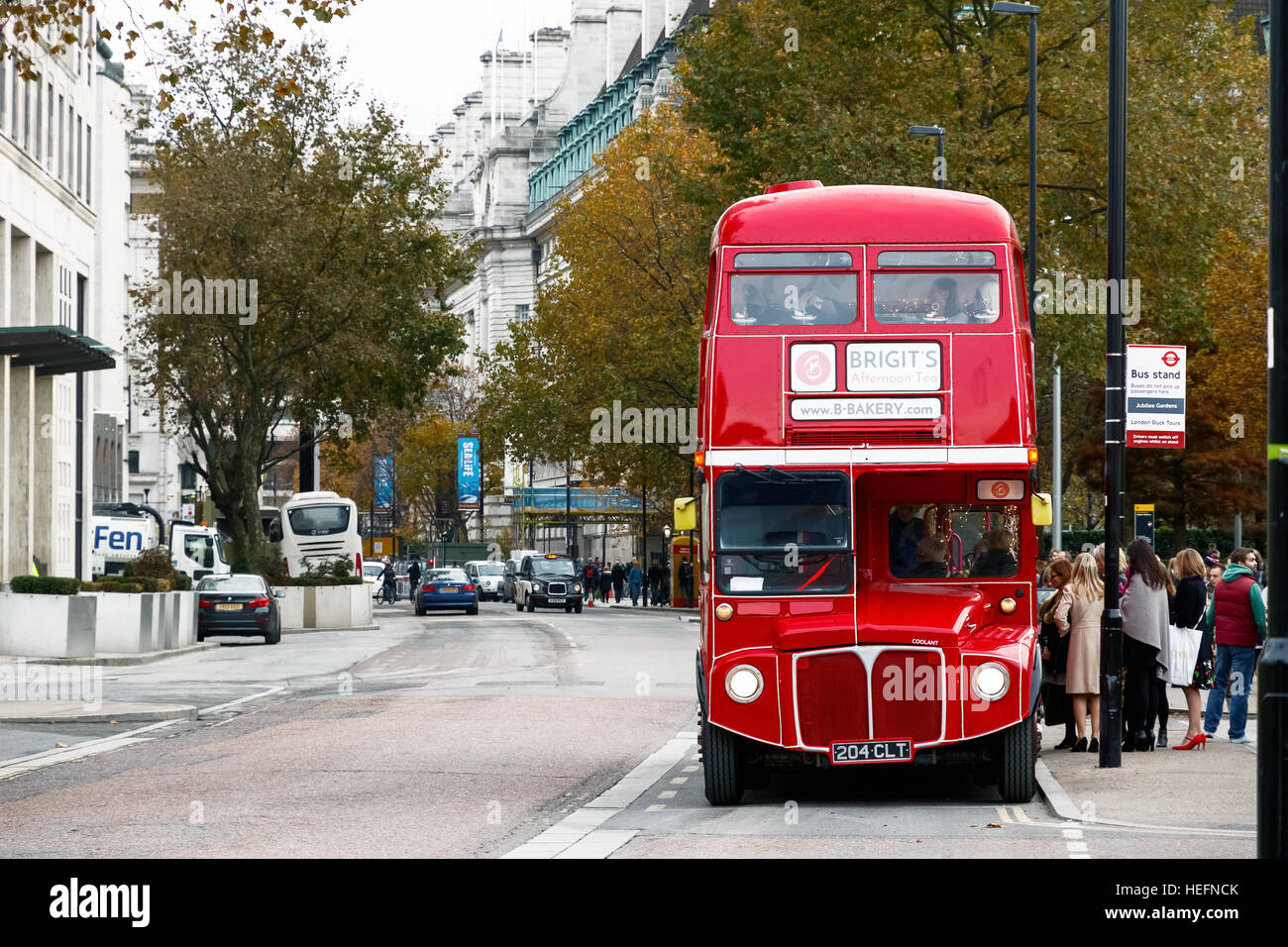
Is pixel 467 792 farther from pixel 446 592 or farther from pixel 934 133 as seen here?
pixel 446 592

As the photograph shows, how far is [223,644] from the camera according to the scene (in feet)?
137

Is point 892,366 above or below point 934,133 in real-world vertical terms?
below

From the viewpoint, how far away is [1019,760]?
13.4m

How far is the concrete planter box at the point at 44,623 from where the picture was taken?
31484 millimetres

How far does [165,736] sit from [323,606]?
104ft

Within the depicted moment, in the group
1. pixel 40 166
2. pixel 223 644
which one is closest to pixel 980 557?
pixel 223 644

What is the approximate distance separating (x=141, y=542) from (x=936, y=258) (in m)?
45.6

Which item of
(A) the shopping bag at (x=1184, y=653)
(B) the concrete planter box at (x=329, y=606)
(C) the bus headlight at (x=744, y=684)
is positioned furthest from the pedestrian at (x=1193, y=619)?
(B) the concrete planter box at (x=329, y=606)

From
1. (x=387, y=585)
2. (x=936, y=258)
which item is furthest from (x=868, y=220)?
(x=387, y=585)

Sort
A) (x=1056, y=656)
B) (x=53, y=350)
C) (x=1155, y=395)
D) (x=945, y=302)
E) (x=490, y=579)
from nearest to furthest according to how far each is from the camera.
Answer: (x=945, y=302) < (x=1155, y=395) < (x=1056, y=656) < (x=53, y=350) < (x=490, y=579)

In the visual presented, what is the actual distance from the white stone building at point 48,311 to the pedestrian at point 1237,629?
65.4 feet

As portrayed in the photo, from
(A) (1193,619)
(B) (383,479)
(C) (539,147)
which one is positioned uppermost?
(C) (539,147)

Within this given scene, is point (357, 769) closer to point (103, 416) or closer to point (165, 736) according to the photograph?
point (165, 736)
